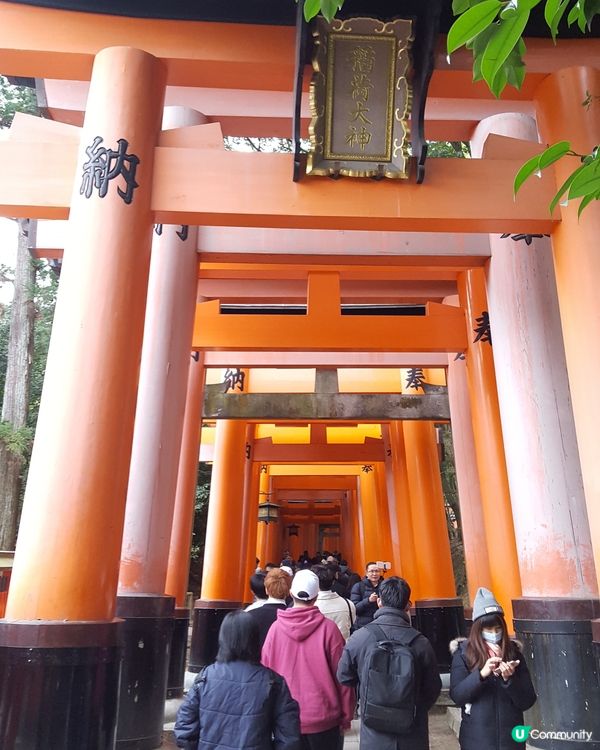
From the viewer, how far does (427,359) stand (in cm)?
989

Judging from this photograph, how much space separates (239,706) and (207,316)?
6472 mm

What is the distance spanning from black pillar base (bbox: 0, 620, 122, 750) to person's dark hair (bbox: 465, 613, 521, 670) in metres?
1.96

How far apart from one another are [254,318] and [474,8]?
6.83 m

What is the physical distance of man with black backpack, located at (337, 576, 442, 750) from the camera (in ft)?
9.87

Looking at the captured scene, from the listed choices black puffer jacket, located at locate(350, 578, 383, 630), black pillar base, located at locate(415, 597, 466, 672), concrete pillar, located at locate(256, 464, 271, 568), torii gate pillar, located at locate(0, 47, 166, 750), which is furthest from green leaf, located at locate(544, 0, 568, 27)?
concrete pillar, located at locate(256, 464, 271, 568)

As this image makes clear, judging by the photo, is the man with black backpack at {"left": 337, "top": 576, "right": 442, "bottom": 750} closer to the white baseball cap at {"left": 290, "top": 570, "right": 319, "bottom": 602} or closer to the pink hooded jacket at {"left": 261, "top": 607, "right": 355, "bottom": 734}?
the pink hooded jacket at {"left": 261, "top": 607, "right": 355, "bottom": 734}

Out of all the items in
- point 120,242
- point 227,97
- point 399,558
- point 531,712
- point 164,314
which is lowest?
point 531,712

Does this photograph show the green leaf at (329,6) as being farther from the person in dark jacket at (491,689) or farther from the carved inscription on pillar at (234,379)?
the carved inscription on pillar at (234,379)

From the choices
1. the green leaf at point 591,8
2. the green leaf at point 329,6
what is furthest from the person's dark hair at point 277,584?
the green leaf at point 591,8

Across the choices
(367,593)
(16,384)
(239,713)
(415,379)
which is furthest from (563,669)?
(16,384)

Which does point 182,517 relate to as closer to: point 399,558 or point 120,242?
point 120,242

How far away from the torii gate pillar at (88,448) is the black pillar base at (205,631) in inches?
252

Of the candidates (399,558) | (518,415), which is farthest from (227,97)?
(399,558)

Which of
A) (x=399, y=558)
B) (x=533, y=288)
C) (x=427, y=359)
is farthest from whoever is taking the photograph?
(x=399, y=558)
